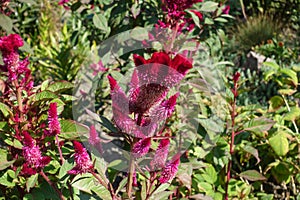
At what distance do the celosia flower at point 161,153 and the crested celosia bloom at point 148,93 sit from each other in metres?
0.04

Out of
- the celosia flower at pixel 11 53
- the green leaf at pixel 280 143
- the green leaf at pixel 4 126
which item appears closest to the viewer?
the celosia flower at pixel 11 53

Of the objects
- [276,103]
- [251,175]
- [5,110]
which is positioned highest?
[5,110]

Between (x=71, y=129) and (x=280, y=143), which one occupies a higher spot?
(x=71, y=129)

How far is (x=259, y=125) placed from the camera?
1836 mm

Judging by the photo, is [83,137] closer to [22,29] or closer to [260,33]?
[22,29]

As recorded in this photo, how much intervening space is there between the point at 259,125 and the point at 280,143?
0.20 metres

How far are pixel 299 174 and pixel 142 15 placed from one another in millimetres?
1079

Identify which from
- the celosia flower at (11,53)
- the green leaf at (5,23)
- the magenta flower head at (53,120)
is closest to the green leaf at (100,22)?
the green leaf at (5,23)

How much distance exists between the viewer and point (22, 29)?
186 inches

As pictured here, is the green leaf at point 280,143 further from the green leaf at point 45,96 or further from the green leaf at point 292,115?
the green leaf at point 45,96

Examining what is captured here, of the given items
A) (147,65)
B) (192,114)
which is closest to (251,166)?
(192,114)

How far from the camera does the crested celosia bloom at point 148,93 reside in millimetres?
873

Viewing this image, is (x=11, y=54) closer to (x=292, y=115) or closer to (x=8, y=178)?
(x=8, y=178)

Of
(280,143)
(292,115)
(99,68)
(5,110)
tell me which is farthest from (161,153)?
(99,68)
